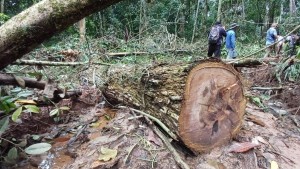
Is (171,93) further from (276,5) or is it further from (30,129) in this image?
(276,5)

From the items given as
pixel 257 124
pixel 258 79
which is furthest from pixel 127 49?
pixel 257 124

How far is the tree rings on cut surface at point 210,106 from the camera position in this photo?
2.55 meters

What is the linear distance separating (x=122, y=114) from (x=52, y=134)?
0.78 meters

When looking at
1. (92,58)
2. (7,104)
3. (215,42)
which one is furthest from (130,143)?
(215,42)

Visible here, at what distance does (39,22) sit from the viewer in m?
1.83

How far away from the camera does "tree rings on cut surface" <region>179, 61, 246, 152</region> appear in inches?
100

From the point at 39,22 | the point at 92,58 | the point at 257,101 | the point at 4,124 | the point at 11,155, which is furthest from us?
the point at 92,58

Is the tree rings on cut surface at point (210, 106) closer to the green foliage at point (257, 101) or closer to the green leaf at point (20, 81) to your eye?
the green foliage at point (257, 101)

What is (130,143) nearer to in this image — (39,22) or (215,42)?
(39,22)

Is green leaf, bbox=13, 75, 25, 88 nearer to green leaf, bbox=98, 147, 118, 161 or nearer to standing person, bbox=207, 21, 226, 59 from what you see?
green leaf, bbox=98, 147, 118, 161

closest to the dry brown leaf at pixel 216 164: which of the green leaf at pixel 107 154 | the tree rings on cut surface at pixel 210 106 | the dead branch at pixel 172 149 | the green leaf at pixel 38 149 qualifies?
the tree rings on cut surface at pixel 210 106

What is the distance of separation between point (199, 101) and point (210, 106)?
0.12 m

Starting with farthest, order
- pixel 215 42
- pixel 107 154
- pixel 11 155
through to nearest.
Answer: pixel 215 42, pixel 107 154, pixel 11 155

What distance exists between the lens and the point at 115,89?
361 cm
